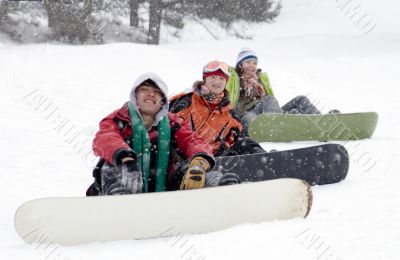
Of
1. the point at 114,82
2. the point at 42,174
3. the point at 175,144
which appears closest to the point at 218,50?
the point at 114,82

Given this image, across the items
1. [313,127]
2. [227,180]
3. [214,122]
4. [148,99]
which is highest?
[148,99]

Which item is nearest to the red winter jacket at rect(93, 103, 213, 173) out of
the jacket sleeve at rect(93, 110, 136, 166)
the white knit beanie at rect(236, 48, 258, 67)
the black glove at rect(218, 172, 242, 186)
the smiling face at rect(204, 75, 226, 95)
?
the jacket sleeve at rect(93, 110, 136, 166)

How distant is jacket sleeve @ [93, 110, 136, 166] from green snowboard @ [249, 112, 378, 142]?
3.97 metres

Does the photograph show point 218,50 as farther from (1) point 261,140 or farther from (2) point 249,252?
(2) point 249,252

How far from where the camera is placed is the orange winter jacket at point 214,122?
5.27 metres

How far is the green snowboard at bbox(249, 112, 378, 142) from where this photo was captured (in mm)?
7537

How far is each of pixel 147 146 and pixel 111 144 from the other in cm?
33

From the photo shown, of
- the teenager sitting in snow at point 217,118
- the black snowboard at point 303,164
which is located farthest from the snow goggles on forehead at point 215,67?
the black snowboard at point 303,164

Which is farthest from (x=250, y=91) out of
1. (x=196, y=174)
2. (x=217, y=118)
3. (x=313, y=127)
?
(x=196, y=174)

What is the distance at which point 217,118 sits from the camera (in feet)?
17.4

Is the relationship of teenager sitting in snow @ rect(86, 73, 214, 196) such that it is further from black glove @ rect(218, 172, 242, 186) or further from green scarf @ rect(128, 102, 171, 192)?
black glove @ rect(218, 172, 242, 186)

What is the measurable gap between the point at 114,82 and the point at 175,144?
8306 mm

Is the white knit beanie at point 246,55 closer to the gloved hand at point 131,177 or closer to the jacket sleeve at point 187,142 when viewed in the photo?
the jacket sleeve at point 187,142

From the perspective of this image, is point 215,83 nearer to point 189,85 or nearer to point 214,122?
point 214,122
